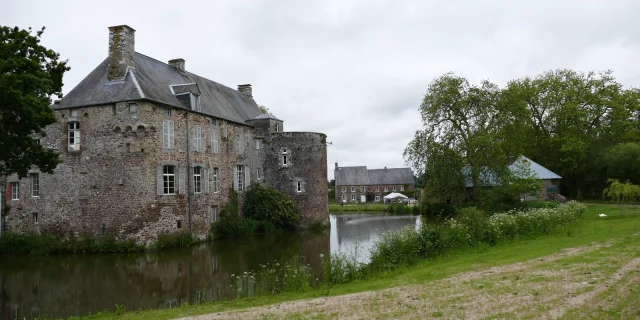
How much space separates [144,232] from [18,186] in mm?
7369

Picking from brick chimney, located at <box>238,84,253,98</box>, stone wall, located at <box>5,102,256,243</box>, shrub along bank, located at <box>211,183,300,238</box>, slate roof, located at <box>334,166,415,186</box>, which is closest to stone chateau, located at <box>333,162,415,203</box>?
slate roof, located at <box>334,166,415,186</box>

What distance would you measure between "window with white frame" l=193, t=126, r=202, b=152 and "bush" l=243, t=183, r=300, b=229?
5.44 m

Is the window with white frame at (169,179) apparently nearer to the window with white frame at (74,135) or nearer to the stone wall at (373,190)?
the window with white frame at (74,135)

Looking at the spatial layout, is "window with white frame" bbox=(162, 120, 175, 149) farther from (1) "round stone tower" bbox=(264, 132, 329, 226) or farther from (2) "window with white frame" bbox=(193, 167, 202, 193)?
(1) "round stone tower" bbox=(264, 132, 329, 226)

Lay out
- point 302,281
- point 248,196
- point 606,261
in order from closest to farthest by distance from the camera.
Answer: point 606,261 → point 302,281 → point 248,196

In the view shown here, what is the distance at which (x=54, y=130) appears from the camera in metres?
20.8

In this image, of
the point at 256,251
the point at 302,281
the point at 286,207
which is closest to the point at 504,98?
the point at 286,207

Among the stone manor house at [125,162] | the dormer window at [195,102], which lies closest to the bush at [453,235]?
the stone manor house at [125,162]

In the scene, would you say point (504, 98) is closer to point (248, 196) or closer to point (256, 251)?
point (248, 196)

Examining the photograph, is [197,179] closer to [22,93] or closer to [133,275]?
[133,275]

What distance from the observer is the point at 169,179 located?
21.2 metres

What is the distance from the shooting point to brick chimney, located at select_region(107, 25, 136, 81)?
21.0 m

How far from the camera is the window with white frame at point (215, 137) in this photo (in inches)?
974

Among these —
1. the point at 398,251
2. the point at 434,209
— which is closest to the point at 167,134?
the point at 398,251
